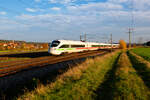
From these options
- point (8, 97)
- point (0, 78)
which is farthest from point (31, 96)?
point (0, 78)

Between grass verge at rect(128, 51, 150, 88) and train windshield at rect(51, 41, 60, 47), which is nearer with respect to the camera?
grass verge at rect(128, 51, 150, 88)

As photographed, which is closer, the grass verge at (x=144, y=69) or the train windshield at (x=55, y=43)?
the grass verge at (x=144, y=69)

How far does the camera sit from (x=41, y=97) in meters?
5.00

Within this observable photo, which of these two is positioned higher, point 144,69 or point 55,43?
point 55,43

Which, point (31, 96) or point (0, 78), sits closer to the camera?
point (31, 96)

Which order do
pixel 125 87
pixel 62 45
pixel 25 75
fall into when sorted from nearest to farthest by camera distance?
pixel 125 87
pixel 25 75
pixel 62 45

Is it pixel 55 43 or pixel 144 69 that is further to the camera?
pixel 55 43

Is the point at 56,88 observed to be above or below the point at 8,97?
above

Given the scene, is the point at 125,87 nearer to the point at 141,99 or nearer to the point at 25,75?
the point at 141,99

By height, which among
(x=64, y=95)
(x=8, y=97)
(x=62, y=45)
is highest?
(x=62, y=45)

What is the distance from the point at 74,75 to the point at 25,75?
3.90 m

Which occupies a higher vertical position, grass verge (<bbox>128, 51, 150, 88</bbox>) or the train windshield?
the train windshield

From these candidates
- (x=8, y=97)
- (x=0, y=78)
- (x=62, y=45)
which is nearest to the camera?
(x=8, y=97)

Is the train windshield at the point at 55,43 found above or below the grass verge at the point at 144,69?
above
